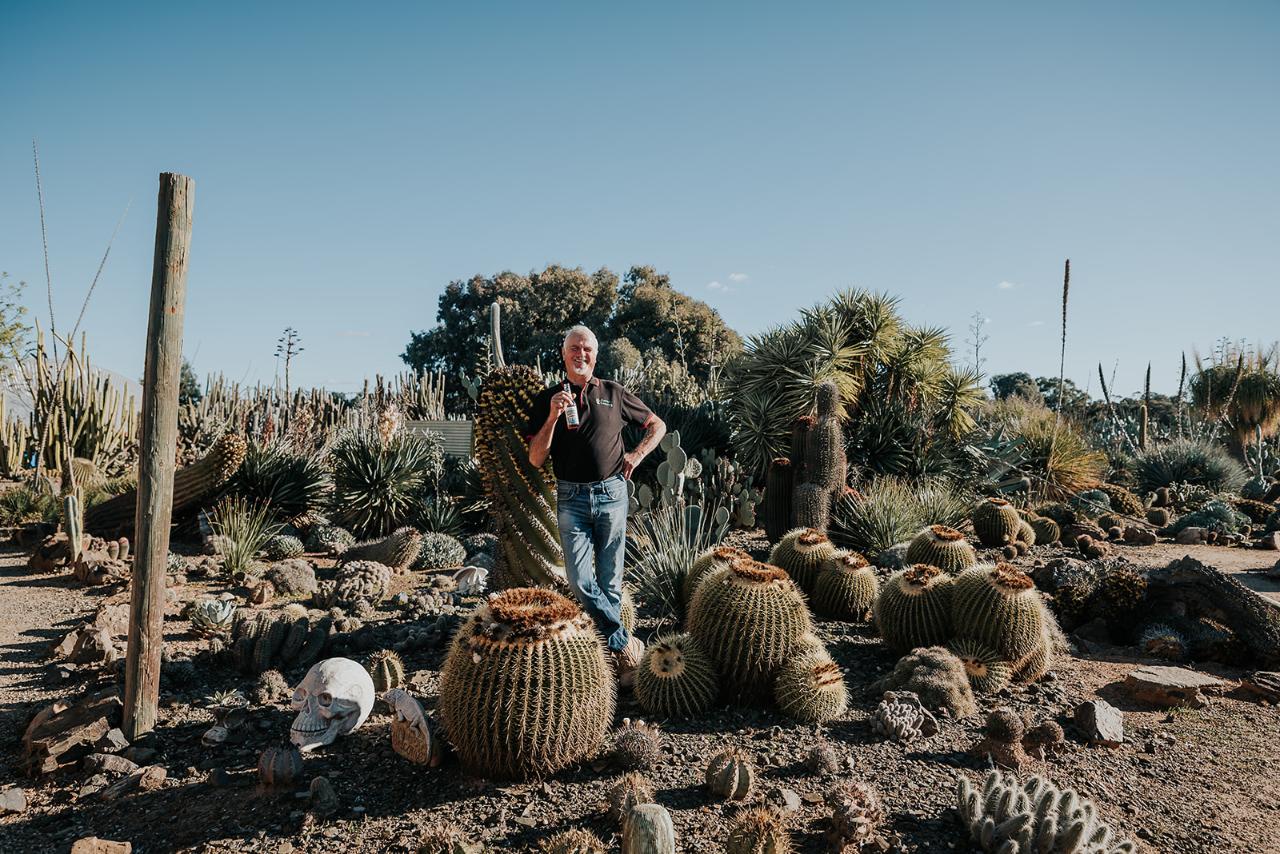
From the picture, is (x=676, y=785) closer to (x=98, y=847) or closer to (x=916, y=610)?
(x=98, y=847)

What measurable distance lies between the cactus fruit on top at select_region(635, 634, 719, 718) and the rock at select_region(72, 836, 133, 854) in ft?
7.67

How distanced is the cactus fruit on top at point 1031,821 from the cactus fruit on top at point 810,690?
97 cm

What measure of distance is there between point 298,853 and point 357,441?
24.2ft

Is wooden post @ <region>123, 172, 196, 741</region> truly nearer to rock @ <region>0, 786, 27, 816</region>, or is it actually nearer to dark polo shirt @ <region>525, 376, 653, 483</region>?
rock @ <region>0, 786, 27, 816</region>

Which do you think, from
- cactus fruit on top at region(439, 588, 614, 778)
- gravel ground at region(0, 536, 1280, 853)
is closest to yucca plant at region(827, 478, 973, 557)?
Answer: gravel ground at region(0, 536, 1280, 853)

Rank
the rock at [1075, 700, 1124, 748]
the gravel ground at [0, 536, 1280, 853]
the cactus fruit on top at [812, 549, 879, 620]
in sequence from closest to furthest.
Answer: the gravel ground at [0, 536, 1280, 853] → the rock at [1075, 700, 1124, 748] → the cactus fruit on top at [812, 549, 879, 620]

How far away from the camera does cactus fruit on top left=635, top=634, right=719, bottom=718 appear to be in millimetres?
4172

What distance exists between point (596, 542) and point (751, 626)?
1067 mm

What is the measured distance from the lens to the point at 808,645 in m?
4.39


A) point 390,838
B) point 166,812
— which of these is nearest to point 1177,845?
point 390,838

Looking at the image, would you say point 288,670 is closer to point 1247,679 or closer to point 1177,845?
point 1177,845

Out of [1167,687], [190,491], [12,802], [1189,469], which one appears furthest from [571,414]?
[1189,469]

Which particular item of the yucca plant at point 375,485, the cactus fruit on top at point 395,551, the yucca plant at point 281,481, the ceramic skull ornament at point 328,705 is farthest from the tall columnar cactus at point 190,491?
the ceramic skull ornament at point 328,705

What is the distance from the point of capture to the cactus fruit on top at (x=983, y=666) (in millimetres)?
4695
